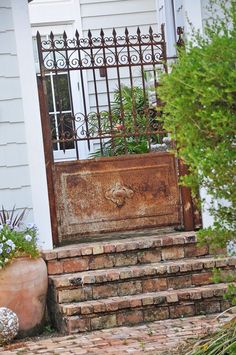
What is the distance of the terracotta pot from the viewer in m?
7.98

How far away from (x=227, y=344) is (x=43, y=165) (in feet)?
10.4

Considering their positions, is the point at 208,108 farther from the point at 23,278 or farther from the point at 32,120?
the point at 32,120

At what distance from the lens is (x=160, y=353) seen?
21.9 feet

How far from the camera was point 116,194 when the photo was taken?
29.5 ft

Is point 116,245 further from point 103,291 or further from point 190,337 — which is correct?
point 190,337

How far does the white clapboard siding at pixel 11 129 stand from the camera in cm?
859

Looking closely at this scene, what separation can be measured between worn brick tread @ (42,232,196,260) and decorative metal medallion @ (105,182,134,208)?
40cm

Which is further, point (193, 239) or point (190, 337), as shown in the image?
point (193, 239)

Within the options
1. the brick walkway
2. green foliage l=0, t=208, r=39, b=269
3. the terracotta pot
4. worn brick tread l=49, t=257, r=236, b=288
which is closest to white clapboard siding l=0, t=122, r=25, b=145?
green foliage l=0, t=208, r=39, b=269

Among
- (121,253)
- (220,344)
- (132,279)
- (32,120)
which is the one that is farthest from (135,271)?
(220,344)

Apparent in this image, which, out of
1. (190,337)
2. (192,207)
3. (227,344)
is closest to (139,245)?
(192,207)

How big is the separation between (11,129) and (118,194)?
1.21m

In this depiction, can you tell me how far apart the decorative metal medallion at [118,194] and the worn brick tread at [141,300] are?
113 cm

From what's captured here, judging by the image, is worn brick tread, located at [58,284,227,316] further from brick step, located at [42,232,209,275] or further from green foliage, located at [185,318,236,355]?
green foliage, located at [185,318,236,355]
